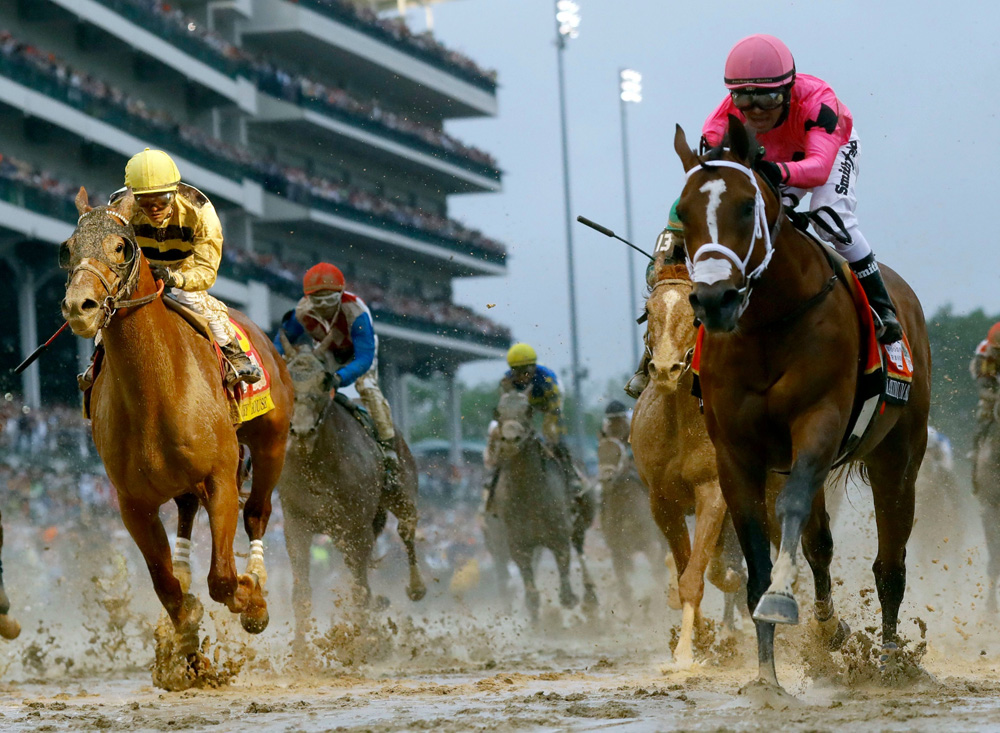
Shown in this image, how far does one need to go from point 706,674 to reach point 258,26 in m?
37.6

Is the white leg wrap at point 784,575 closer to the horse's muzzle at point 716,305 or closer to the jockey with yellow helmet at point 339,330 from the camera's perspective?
the horse's muzzle at point 716,305

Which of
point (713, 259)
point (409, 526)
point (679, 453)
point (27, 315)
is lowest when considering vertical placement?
point (409, 526)

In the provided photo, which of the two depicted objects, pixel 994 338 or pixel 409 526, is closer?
pixel 409 526

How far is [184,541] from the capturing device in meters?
8.78

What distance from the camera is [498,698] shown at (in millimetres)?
7195

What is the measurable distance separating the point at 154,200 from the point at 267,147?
35183mm

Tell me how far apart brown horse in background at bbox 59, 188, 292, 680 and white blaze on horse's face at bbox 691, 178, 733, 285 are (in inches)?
112

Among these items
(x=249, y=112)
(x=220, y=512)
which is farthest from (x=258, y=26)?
(x=220, y=512)

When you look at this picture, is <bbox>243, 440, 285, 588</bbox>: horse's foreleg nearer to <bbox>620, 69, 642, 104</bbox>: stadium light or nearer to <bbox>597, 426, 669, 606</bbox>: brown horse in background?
<bbox>597, 426, 669, 606</bbox>: brown horse in background

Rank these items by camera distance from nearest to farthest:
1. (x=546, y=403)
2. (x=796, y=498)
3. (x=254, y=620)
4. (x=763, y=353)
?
(x=796, y=498)
(x=763, y=353)
(x=254, y=620)
(x=546, y=403)

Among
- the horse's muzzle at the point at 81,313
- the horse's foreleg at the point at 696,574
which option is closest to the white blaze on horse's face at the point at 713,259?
the horse's muzzle at the point at 81,313

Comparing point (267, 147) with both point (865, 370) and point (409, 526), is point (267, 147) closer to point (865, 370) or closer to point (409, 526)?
point (409, 526)

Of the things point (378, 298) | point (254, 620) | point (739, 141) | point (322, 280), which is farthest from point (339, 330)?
point (378, 298)

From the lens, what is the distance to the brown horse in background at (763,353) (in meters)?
5.90
